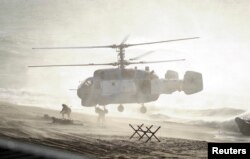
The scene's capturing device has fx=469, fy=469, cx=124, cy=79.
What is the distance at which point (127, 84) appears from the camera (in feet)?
25.7

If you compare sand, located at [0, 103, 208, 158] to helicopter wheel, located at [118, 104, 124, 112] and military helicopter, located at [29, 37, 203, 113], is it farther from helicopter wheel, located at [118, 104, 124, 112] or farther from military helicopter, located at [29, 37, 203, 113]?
military helicopter, located at [29, 37, 203, 113]

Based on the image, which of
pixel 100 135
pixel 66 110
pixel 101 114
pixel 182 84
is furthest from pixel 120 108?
pixel 182 84

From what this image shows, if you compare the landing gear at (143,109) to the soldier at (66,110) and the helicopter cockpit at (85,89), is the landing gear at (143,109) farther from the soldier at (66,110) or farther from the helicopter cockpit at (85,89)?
the soldier at (66,110)

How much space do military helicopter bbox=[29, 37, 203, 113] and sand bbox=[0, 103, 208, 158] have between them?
1.16 ft

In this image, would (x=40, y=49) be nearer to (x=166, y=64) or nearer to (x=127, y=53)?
(x=127, y=53)

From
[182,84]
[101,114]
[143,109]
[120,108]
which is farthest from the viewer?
[101,114]

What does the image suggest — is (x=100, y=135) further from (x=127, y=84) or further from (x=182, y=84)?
(x=182, y=84)

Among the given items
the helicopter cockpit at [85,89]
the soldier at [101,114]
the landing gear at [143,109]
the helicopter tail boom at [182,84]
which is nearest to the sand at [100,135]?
the soldier at [101,114]

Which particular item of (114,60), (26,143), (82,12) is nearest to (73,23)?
(82,12)

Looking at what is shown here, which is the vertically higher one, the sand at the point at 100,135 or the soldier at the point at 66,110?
the soldier at the point at 66,110

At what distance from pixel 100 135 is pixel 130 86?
1.06 meters

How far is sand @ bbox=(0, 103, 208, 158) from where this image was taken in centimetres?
776

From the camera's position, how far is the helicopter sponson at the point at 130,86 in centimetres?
754

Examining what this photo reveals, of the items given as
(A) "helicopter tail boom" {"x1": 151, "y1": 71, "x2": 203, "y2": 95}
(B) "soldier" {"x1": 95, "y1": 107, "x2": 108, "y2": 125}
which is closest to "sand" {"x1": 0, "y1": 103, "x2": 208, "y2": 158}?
(B) "soldier" {"x1": 95, "y1": 107, "x2": 108, "y2": 125}
